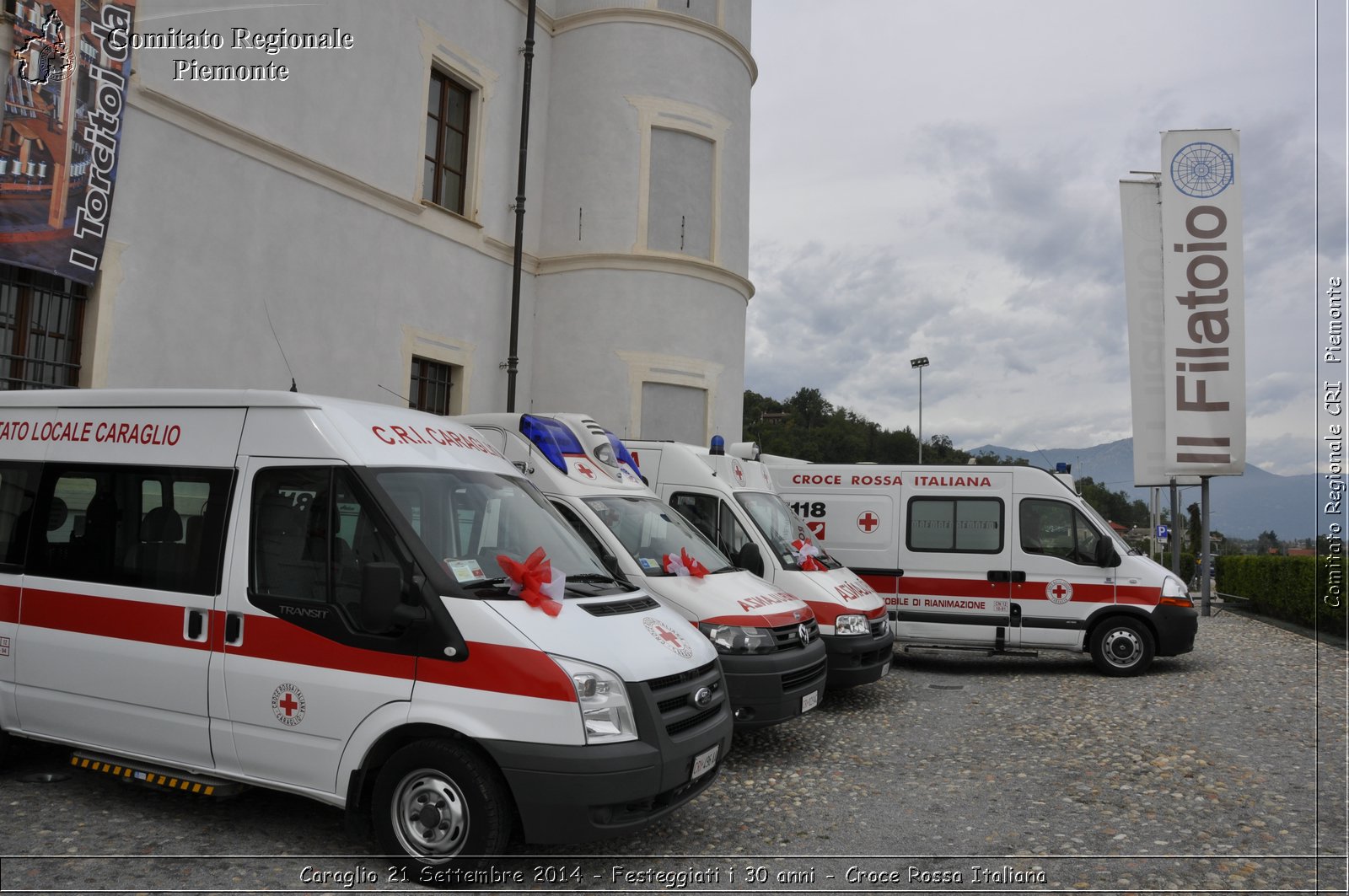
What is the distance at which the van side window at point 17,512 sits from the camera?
233 inches

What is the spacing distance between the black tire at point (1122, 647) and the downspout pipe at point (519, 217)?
29.0 feet

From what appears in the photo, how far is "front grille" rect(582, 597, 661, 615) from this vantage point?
5.07 meters

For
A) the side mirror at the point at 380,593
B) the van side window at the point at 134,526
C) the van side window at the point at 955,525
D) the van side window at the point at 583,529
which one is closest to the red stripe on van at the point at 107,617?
the van side window at the point at 134,526

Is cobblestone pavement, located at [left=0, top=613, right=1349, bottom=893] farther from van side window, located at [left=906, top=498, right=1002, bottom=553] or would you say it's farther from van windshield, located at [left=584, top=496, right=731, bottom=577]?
van side window, located at [left=906, top=498, right=1002, bottom=553]

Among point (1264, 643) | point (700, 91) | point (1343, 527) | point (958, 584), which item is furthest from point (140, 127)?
point (1264, 643)

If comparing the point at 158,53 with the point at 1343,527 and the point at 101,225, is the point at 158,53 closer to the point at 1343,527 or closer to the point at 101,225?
the point at 101,225

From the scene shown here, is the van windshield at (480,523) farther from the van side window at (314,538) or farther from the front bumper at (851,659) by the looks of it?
the front bumper at (851,659)

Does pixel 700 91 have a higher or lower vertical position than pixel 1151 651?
higher

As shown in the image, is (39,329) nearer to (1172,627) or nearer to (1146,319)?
(1172,627)

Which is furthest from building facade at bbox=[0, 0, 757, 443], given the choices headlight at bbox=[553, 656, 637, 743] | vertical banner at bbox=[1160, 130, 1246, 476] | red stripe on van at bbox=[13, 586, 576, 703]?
vertical banner at bbox=[1160, 130, 1246, 476]

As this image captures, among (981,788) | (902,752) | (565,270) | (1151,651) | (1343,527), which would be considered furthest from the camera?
(565,270)

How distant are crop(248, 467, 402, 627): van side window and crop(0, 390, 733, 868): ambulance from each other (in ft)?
0.04

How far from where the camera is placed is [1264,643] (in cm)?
1441

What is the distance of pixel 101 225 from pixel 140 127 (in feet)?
4.06
